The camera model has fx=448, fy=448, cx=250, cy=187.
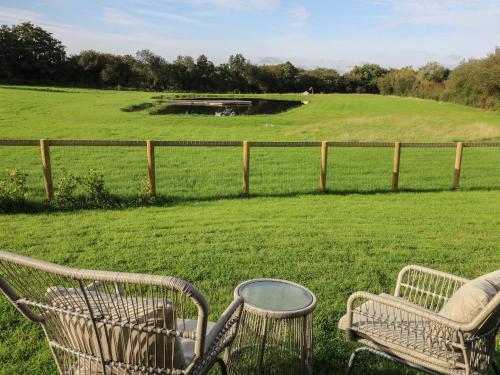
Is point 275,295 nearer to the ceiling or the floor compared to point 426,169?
nearer to the ceiling

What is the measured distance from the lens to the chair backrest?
199cm

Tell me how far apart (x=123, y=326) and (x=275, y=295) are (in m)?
1.32

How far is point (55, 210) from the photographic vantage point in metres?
7.95

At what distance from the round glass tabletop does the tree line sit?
197 ft

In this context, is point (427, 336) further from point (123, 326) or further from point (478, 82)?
point (478, 82)

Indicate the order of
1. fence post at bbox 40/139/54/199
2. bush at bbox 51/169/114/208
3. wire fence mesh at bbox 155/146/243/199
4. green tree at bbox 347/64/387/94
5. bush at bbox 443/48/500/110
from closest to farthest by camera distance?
bush at bbox 51/169/114/208
fence post at bbox 40/139/54/199
wire fence mesh at bbox 155/146/243/199
bush at bbox 443/48/500/110
green tree at bbox 347/64/387/94

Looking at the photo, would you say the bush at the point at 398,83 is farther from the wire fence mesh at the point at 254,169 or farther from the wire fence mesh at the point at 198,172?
the wire fence mesh at the point at 198,172

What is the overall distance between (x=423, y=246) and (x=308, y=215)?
2.13 metres

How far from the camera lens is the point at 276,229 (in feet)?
22.7

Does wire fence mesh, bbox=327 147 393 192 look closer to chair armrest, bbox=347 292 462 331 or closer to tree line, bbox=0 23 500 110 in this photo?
chair armrest, bbox=347 292 462 331

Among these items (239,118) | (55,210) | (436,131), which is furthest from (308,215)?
(239,118)

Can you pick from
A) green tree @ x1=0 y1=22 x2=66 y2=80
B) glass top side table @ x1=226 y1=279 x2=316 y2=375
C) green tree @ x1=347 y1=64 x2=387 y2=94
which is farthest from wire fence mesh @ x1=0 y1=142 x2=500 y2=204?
green tree @ x1=347 y1=64 x2=387 y2=94

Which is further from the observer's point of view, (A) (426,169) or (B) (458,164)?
(A) (426,169)

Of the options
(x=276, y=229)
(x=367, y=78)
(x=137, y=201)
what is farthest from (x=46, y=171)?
(x=367, y=78)
